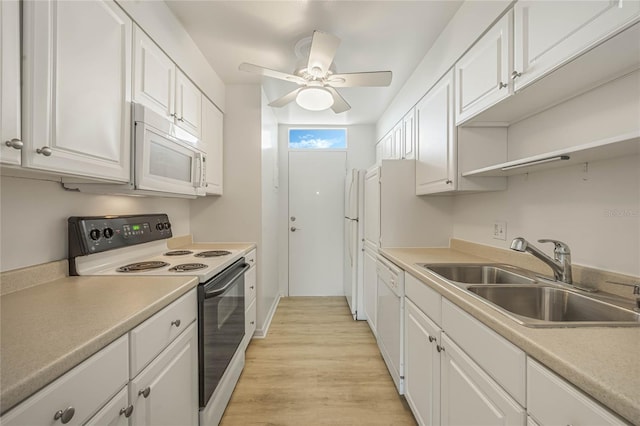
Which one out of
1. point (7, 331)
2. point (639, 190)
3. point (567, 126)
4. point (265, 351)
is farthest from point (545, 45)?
point (265, 351)

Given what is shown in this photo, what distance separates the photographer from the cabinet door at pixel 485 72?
122cm

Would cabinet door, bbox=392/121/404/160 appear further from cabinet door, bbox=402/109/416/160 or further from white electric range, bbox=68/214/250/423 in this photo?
white electric range, bbox=68/214/250/423

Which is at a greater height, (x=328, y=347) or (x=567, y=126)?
(x=567, y=126)

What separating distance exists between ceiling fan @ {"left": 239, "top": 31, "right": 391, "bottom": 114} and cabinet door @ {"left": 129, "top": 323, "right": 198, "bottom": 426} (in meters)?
1.63

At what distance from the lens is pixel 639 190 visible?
3.22 feet

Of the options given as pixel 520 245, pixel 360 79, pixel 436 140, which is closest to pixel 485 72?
pixel 436 140

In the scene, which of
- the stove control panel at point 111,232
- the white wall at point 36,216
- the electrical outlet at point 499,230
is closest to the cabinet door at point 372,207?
the electrical outlet at point 499,230

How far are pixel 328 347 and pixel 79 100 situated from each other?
7.70 ft

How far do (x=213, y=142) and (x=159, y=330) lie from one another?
5.75 feet

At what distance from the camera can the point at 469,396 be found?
978 millimetres

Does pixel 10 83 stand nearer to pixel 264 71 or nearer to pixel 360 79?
pixel 264 71

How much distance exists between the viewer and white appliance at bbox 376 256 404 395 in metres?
1.71

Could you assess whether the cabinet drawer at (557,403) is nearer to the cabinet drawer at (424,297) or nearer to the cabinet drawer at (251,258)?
the cabinet drawer at (424,297)

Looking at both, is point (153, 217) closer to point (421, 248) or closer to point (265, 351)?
point (265, 351)
